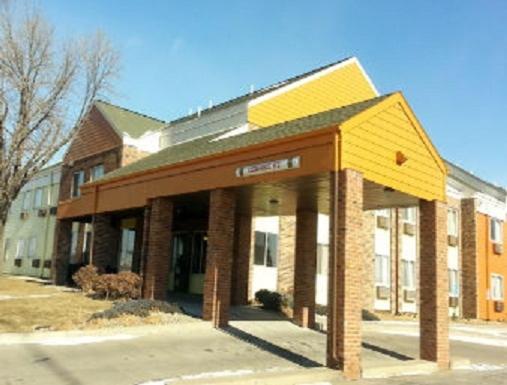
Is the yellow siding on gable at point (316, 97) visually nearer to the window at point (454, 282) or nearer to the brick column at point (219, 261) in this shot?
the brick column at point (219, 261)

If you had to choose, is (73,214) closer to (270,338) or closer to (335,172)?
(270,338)

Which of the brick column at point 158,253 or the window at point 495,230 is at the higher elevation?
the window at point 495,230

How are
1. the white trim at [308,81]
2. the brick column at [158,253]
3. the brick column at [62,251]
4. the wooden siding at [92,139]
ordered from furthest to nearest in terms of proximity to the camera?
Answer: the wooden siding at [92,139], the brick column at [62,251], the white trim at [308,81], the brick column at [158,253]

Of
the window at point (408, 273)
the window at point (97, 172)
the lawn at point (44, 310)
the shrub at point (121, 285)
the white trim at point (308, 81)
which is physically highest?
the white trim at point (308, 81)

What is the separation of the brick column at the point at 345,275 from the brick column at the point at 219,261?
163 inches

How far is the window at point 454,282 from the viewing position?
35.4 m

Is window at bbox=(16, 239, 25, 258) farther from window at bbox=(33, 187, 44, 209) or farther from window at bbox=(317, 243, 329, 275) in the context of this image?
window at bbox=(317, 243, 329, 275)

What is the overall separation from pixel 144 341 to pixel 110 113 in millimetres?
20593

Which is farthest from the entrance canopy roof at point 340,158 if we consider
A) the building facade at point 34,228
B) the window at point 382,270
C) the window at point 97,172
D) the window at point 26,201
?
the window at point 26,201

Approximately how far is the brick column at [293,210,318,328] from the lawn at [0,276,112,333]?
5857 millimetres

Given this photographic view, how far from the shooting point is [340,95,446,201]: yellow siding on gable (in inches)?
534

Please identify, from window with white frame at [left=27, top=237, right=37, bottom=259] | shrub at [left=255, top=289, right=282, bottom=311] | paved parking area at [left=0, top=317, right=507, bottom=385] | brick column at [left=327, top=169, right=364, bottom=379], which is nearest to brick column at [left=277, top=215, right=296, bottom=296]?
shrub at [left=255, top=289, right=282, bottom=311]

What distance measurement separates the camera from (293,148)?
1408 centimetres

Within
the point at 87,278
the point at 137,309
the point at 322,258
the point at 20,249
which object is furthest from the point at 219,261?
the point at 20,249
